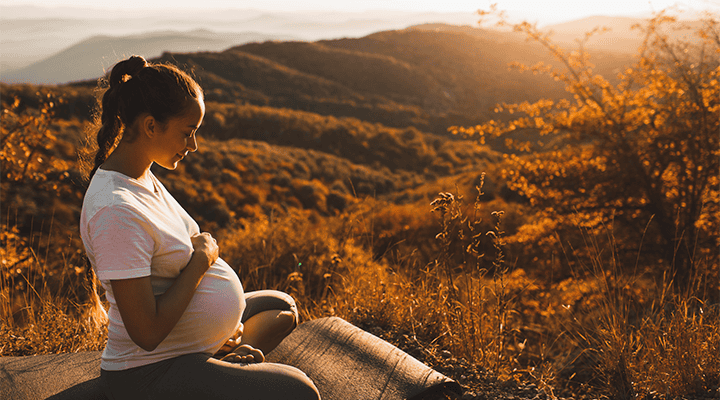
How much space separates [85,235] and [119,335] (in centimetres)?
38

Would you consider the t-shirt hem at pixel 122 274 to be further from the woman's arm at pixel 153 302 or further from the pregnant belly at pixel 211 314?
the pregnant belly at pixel 211 314

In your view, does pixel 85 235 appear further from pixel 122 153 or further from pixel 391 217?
pixel 391 217

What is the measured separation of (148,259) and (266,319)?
0.86 meters

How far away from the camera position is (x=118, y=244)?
1344 millimetres

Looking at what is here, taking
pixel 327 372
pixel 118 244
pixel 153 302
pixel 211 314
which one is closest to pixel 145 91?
pixel 118 244

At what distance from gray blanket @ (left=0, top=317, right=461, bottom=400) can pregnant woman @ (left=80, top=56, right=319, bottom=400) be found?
24.8 inches

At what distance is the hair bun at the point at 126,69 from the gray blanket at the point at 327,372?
1.35m

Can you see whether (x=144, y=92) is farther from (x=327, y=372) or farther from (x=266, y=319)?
(x=327, y=372)

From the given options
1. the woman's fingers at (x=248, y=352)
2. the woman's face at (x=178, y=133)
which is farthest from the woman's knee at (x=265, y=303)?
the woman's face at (x=178, y=133)

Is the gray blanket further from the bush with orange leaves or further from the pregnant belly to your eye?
the bush with orange leaves

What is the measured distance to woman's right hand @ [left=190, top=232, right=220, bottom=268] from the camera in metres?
1.56

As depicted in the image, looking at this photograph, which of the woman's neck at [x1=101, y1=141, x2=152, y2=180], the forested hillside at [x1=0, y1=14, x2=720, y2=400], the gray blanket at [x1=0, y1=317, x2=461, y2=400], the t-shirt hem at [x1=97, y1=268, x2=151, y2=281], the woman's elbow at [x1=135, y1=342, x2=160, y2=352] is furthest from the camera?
the forested hillside at [x1=0, y1=14, x2=720, y2=400]

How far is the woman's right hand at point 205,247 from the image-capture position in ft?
5.13

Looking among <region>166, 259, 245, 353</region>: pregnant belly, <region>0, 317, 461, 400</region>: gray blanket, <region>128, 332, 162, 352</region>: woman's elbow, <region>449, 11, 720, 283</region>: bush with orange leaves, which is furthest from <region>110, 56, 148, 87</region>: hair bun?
<region>449, 11, 720, 283</region>: bush with orange leaves
